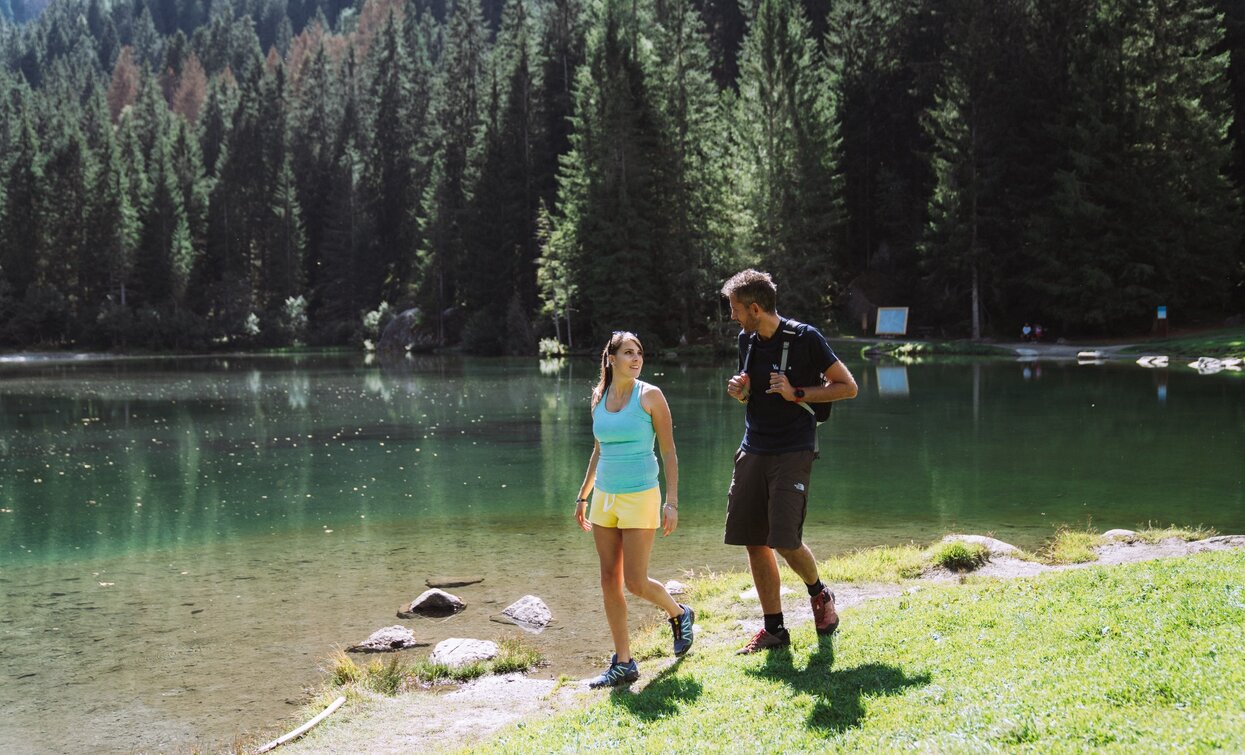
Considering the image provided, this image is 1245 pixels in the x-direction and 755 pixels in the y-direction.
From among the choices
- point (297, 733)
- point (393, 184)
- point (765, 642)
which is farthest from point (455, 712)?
point (393, 184)

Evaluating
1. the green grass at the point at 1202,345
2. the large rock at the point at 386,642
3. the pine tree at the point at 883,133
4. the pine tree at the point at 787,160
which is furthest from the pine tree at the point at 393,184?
the large rock at the point at 386,642

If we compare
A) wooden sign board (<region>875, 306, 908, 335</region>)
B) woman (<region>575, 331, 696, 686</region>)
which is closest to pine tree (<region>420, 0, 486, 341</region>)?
wooden sign board (<region>875, 306, 908, 335</region>)

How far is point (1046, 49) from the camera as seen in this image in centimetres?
5256

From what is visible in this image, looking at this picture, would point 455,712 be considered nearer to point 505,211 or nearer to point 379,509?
point 379,509

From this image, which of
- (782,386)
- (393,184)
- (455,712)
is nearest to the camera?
(782,386)

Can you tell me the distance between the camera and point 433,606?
33.0ft

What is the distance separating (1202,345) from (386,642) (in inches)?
1622

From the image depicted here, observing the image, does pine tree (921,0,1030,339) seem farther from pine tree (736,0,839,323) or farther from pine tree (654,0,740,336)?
pine tree (654,0,740,336)

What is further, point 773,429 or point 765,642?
point 765,642

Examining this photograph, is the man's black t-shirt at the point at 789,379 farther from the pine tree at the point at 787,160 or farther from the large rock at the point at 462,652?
the pine tree at the point at 787,160

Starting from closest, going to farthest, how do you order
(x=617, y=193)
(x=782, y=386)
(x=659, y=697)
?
(x=659, y=697)
(x=782, y=386)
(x=617, y=193)

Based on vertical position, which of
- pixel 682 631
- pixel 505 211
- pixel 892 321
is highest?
pixel 505 211

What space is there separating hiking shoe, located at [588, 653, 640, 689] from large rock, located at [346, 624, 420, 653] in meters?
2.80

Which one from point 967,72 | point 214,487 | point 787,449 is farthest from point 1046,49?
point 787,449
